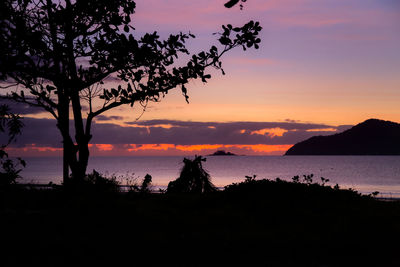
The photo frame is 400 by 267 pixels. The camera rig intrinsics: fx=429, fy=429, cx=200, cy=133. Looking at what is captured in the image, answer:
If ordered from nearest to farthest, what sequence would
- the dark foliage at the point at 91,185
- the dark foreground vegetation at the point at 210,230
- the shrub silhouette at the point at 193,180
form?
the dark foreground vegetation at the point at 210,230 < the dark foliage at the point at 91,185 < the shrub silhouette at the point at 193,180

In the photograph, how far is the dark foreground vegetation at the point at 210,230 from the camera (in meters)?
7.86

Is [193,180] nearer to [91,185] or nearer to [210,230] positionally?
[91,185]

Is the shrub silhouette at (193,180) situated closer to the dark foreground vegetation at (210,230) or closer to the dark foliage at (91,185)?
the dark foliage at (91,185)

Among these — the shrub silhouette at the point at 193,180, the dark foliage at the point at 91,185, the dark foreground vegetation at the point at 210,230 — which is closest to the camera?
the dark foreground vegetation at the point at 210,230

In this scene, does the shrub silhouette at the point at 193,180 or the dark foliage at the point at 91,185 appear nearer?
the dark foliage at the point at 91,185

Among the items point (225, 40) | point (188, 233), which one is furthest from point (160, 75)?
point (188, 233)

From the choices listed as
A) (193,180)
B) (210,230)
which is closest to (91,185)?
(193,180)

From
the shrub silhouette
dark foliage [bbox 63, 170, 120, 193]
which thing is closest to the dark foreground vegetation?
dark foliage [bbox 63, 170, 120, 193]

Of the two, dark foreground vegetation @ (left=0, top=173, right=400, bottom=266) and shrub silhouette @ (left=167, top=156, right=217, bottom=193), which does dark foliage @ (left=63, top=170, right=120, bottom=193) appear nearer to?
dark foreground vegetation @ (left=0, top=173, right=400, bottom=266)

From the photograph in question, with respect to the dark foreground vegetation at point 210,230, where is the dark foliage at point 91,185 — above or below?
above

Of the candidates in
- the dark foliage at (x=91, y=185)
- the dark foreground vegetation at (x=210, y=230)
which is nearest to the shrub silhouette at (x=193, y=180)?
the dark foliage at (x=91, y=185)

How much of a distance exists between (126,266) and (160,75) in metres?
5.84

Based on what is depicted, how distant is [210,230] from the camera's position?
9.07m

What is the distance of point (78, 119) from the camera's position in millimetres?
12078
